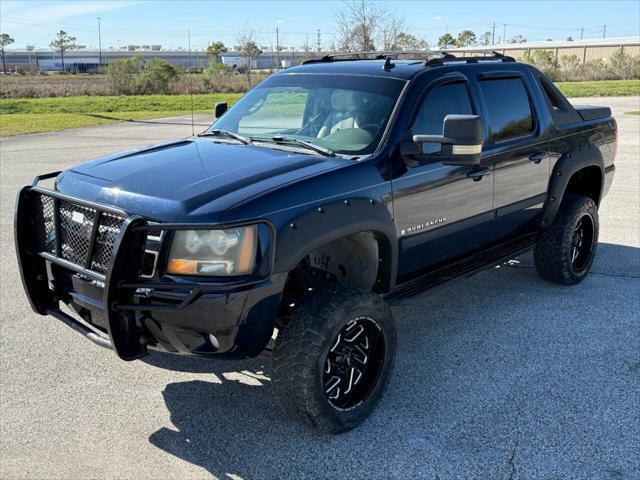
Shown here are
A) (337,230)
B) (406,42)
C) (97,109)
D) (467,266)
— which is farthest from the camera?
(406,42)

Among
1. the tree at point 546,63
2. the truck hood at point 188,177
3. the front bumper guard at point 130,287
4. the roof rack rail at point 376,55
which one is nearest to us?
the front bumper guard at point 130,287

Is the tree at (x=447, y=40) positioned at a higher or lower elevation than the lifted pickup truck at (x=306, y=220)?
higher

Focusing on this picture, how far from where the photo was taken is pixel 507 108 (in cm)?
498

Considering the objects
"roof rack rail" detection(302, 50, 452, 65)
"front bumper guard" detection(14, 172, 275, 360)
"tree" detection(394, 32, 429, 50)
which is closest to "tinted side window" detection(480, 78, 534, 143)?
"roof rack rail" detection(302, 50, 452, 65)

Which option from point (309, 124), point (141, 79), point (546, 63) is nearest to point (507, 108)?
point (309, 124)

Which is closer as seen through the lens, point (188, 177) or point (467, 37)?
point (188, 177)

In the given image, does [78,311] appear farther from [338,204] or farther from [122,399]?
[338,204]

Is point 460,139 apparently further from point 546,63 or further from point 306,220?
point 546,63

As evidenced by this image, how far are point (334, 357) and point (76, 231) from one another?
152 centimetres

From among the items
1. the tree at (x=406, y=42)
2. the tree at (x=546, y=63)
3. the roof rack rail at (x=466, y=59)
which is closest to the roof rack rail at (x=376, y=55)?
the roof rack rail at (x=466, y=59)

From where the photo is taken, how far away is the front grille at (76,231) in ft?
10.9

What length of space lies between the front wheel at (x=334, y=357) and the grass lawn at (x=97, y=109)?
17.3m

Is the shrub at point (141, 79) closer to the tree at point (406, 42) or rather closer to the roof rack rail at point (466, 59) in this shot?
the tree at point (406, 42)

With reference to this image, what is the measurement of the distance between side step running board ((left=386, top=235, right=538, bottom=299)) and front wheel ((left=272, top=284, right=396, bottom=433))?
1.47 ft
